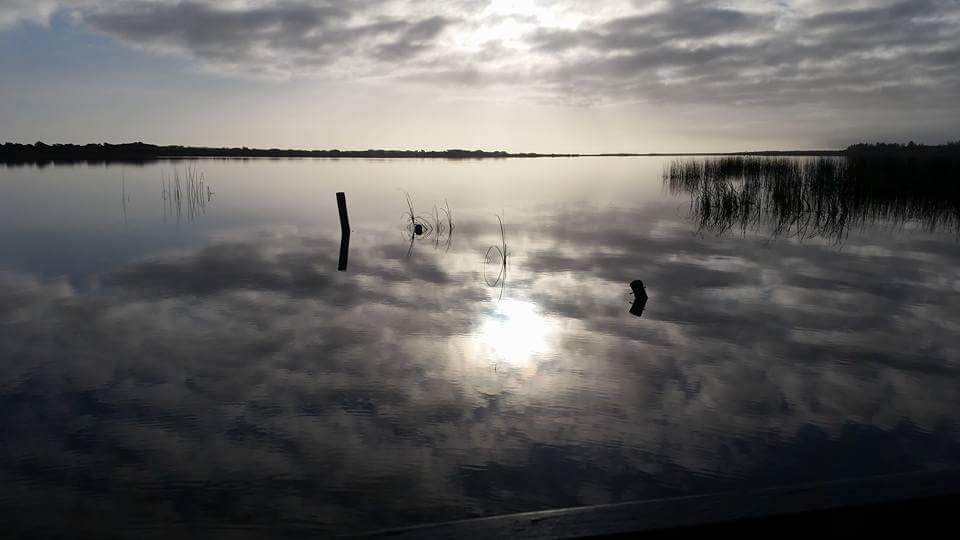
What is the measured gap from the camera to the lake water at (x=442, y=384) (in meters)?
3.48

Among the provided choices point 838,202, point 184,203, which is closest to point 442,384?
point 838,202

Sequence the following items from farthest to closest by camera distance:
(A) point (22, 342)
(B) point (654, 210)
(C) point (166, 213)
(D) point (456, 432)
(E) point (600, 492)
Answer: (B) point (654, 210) < (C) point (166, 213) < (A) point (22, 342) < (D) point (456, 432) < (E) point (600, 492)

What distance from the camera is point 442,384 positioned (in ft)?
17.0

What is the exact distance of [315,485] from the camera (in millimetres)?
3518

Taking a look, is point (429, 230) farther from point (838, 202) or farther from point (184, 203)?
point (838, 202)

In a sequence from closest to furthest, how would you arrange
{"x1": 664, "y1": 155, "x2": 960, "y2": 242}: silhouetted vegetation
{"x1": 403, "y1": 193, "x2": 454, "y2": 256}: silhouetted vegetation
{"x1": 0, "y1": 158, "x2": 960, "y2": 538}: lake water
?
{"x1": 0, "y1": 158, "x2": 960, "y2": 538}: lake water
{"x1": 403, "y1": 193, "x2": 454, "y2": 256}: silhouetted vegetation
{"x1": 664, "y1": 155, "x2": 960, "y2": 242}: silhouetted vegetation

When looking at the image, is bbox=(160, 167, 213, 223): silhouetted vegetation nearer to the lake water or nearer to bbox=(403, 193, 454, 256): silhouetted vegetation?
bbox=(403, 193, 454, 256): silhouetted vegetation

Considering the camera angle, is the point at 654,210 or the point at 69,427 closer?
the point at 69,427

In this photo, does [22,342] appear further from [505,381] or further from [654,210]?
[654,210]

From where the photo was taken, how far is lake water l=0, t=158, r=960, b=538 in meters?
3.48

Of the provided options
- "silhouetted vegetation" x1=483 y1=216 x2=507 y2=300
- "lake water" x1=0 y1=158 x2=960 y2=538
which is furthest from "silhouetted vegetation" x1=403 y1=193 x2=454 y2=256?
"lake water" x1=0 y1=158 x2=960 y2=538

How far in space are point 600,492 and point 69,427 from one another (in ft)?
12.3

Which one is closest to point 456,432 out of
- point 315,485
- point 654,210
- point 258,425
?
point 315,485

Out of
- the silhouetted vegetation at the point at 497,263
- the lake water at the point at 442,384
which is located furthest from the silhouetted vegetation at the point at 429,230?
the lake water at the point at 442,384
